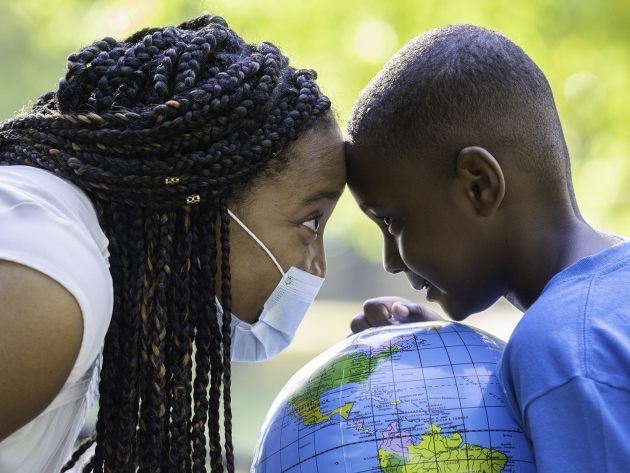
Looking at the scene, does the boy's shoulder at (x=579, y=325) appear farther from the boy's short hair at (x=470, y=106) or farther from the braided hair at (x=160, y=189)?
the braided hair at (x=160, y=189)

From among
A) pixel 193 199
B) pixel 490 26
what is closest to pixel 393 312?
pixel 193 199

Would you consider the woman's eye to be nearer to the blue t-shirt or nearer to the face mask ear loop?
the face mask ear loop

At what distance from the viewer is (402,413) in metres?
2.28

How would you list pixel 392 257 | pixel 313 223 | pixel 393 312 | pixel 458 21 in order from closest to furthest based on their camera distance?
pixel 313 223 → pixel 392 257 → pixel 393 312 → pixel 458 21

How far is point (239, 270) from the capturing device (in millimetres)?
2721

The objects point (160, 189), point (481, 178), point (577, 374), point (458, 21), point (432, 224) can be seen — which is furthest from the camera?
point (458, 21)

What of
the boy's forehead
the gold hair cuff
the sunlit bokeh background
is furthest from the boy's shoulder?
the sunlit bokeh background

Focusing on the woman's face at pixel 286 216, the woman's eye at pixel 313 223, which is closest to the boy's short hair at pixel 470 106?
the woman's face at pixel 286 216

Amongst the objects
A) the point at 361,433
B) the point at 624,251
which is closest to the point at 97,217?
the point at 361,433

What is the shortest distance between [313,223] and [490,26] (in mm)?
4026

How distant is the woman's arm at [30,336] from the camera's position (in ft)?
6.46

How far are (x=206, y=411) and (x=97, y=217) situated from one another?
2.25 ft

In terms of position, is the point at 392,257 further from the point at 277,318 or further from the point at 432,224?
the point at 277,318

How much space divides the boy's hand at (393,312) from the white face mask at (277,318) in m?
0.31
